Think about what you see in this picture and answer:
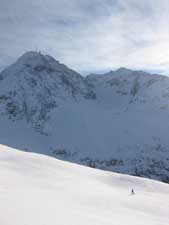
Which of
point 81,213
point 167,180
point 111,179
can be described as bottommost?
point 167,180

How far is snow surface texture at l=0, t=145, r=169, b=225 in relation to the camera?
11.5 meters

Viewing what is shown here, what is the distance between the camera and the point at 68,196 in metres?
17.0

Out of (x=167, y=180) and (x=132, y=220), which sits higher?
(x=132, y=220)

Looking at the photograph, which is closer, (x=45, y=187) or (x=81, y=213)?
(x=81, y=213)

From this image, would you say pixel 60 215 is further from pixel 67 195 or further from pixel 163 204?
pixel 163 204

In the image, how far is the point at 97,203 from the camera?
1677 centimetres

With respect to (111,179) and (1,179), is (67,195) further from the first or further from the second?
(111,179)

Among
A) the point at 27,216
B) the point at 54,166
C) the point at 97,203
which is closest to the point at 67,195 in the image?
the point at 97,203

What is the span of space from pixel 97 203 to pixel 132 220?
307 cm

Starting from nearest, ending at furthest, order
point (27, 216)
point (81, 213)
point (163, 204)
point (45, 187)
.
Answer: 1. point (27, 216)
2. point (81, 213)
3. point (45, 187)
4. point (163, 204)

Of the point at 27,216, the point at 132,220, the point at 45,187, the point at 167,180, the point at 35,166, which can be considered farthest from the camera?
the point at 167,180

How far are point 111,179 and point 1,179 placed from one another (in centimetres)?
1178

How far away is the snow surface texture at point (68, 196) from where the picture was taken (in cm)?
1150

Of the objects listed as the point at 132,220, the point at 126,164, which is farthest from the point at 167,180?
the point at 132,220
